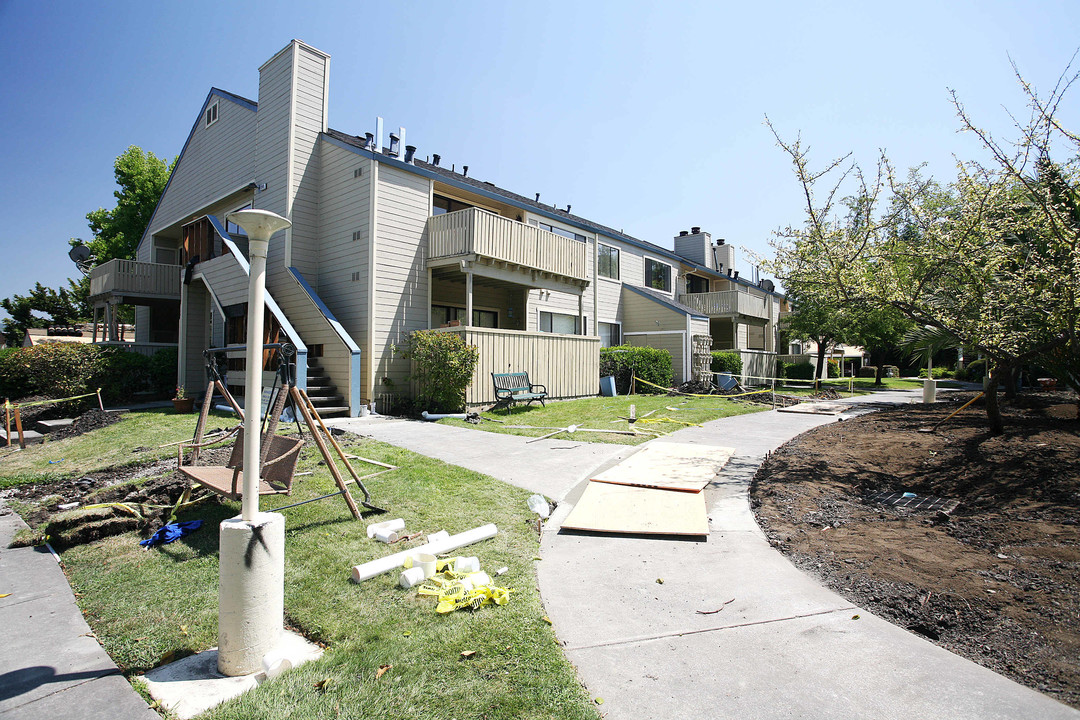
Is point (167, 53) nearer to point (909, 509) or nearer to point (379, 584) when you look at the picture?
point (379, 584)

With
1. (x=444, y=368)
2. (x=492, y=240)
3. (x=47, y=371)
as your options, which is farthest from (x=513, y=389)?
(x=47, y=371)

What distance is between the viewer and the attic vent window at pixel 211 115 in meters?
18.0

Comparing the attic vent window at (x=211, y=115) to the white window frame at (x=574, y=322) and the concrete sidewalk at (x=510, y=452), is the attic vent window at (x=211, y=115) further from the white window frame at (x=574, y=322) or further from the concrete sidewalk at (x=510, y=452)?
the concrete sidewalk at (x=510, y=452)

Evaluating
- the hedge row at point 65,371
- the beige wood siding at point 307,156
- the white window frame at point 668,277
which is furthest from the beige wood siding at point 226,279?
the white window frame at point 668,277

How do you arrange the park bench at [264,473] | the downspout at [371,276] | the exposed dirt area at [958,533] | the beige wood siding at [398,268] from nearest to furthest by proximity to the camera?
1. the exposed dirt area at [958,533]
2. the park bench at [264,473]
3. the downspout at [371,276]
4. the beige wood siding at [398,268]

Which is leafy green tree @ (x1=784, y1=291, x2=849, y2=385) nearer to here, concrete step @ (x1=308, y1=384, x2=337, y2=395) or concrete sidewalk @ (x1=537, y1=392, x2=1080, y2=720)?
concrete step @ (x1=308, y1=384, x2=337, y2=395)

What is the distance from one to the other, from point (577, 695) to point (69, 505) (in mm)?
5979

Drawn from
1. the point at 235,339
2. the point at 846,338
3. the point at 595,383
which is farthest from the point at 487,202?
the point at 846,338

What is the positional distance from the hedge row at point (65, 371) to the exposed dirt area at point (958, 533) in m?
16.1

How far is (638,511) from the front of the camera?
5035 millimetres

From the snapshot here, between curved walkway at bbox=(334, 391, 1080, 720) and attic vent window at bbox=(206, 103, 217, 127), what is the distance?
20139 mm

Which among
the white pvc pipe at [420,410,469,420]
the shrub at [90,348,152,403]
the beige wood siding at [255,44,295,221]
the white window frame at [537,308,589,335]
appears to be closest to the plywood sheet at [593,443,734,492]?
the white pvc pipe at [420,410,469,420]

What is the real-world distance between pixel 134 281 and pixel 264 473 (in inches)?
693

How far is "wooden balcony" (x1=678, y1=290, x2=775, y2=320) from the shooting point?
25359 millimetres
